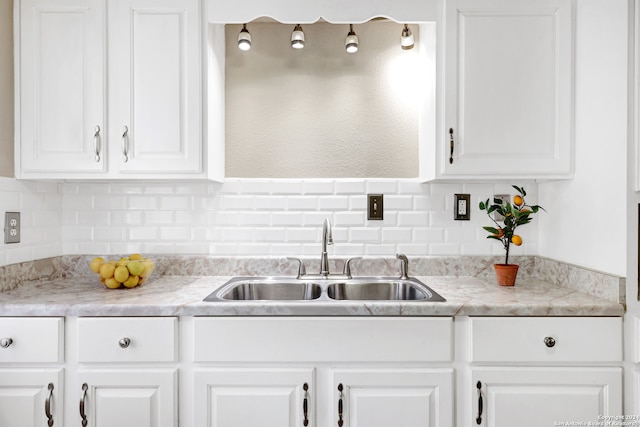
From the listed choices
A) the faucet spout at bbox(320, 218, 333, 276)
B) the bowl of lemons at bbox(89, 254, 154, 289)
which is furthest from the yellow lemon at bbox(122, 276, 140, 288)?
the faucet spout at bbox(320, 218, 333, 276)

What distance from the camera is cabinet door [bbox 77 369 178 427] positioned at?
4.71ft

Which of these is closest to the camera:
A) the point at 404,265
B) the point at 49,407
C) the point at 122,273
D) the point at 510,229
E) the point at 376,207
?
the point at 49,407

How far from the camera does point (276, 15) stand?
1758 millimetres

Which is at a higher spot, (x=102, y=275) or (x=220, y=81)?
(x=220, y=81)

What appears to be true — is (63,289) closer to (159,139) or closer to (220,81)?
(159,139)

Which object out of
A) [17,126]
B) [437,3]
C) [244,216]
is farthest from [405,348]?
[17,126]

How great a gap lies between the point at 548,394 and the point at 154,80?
1.95 meters

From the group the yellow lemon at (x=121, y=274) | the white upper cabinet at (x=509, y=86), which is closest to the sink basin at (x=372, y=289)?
the white upper cabinet at (x=509, y=86)

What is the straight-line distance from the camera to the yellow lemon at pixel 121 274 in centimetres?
→ 170

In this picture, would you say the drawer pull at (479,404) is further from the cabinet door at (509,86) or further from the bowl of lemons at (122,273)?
the bowl of lemons at (122,273)

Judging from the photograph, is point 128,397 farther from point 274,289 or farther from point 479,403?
point 479,403

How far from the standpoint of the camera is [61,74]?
1.73m

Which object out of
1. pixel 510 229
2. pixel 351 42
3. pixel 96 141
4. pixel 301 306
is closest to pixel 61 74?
pixel 96 141

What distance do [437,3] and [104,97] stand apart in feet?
4.83
